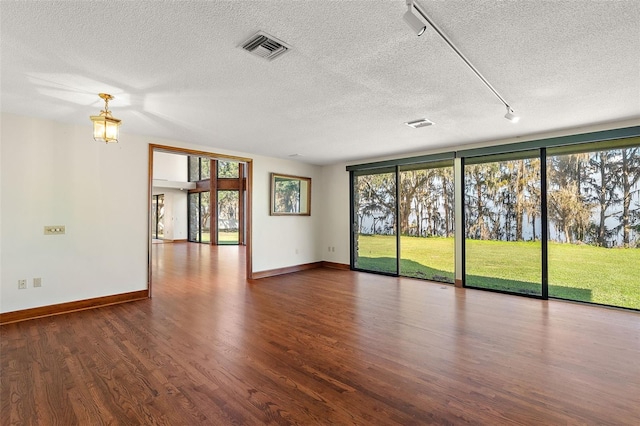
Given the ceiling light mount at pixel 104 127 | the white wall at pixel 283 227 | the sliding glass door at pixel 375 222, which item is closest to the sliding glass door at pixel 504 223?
the sliding glass door at pixel 375 222

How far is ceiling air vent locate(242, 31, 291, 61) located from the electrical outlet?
141 inches

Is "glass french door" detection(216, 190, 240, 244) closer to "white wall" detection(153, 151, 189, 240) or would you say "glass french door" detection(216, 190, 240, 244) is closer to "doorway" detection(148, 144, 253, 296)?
"doorway" detection(148, 144, 253, 296)

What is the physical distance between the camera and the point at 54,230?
154 inches

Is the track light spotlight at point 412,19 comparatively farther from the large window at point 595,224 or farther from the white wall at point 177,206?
the white wall at point 177,206

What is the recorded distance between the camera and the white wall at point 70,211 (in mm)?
3641

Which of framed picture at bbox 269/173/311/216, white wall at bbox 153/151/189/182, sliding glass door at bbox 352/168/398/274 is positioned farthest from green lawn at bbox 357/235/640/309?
white wall at bbox 153/151/189/182

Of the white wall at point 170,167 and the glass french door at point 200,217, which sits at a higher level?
the white wall at point 170,167

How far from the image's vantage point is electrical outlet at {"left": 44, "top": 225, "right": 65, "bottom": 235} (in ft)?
12.7

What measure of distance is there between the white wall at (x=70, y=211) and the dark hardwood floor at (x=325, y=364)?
46 centimetres

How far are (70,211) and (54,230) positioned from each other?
0.95ft

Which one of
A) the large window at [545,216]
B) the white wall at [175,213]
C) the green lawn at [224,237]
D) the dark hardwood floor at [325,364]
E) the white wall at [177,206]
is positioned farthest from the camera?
the white wall at [175,213]

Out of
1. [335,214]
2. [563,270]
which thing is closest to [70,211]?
[335,214]

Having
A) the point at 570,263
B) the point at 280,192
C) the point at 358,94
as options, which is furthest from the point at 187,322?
the point at 570,263

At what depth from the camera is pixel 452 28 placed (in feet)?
6.43
